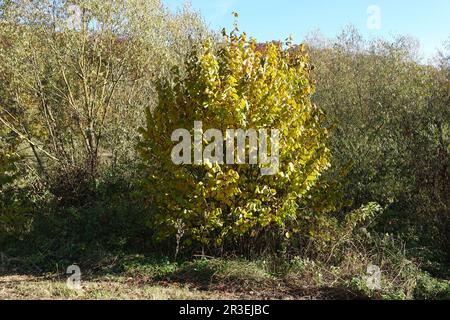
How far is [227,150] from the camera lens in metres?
5.54

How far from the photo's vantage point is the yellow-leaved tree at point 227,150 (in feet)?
18.0

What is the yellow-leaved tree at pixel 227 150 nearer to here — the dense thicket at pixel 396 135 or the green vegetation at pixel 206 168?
the green vegetation at pixel 206 168

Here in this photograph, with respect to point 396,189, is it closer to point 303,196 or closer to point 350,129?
point 350,129

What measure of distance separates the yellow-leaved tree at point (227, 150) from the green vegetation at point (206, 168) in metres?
0.03

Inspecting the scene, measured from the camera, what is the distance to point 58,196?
8.84m

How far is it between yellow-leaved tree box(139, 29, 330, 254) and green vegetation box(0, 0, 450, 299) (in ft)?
0.08

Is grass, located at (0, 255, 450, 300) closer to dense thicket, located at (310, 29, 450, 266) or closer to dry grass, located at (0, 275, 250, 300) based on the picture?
dry grass, located at (0, 275, 250, 300)

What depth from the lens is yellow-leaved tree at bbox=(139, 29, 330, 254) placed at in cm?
548

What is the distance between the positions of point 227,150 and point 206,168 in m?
0.34

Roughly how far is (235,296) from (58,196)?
5140 mm

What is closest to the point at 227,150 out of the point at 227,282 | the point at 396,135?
the point at 227,282

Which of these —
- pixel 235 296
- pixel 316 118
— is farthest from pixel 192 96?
pixel 235 296

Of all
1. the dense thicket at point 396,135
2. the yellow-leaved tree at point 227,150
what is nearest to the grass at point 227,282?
the yellow-leaved tree at point 227,150
